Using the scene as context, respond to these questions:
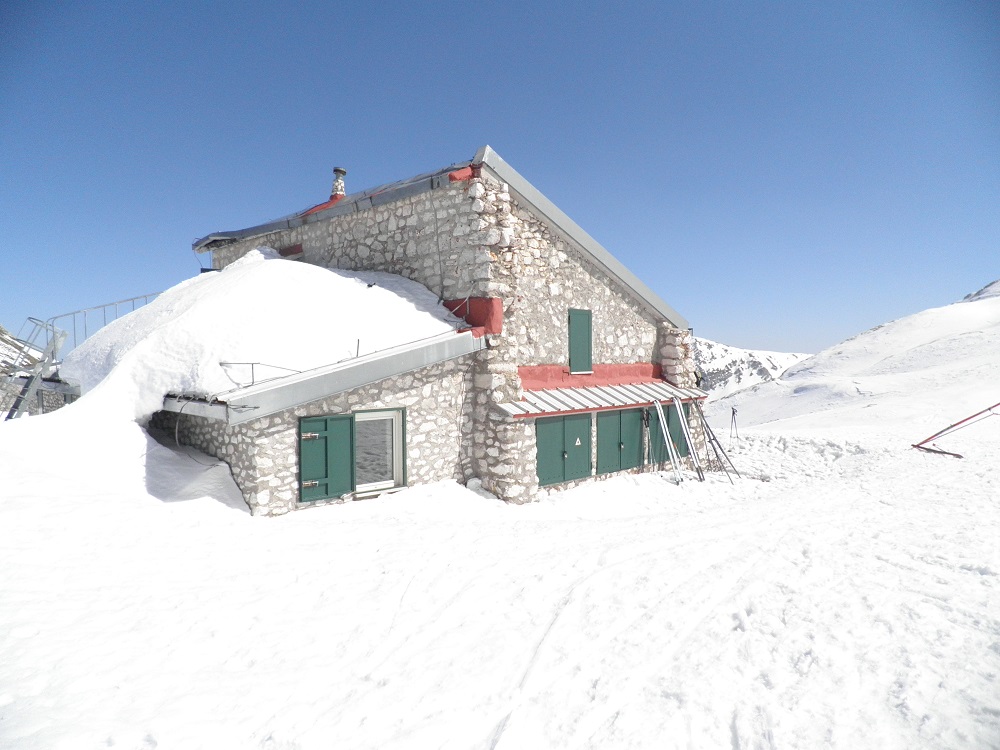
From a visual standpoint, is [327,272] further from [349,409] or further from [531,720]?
[531,720]

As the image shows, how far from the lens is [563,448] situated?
11.0 metres

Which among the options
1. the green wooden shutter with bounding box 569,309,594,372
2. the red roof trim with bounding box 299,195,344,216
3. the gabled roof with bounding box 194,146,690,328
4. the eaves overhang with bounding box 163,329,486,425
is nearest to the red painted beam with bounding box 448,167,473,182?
the gabled roof with bounding box 194,146,690,328

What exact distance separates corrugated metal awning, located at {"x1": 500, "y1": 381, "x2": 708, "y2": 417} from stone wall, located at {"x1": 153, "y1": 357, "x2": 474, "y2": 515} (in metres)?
1.07

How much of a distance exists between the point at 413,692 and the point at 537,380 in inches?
306

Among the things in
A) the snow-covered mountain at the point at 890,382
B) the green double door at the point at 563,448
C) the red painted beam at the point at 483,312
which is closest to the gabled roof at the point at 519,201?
the red painted beam at the point at 483,312

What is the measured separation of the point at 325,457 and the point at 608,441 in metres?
6.57

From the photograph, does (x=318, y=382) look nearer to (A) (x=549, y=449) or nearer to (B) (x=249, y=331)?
(B) (x=249, y=331)

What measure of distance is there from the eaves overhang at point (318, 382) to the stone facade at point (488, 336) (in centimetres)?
40

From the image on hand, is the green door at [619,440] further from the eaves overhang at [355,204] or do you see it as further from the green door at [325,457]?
the eaves overhang at [355,204]

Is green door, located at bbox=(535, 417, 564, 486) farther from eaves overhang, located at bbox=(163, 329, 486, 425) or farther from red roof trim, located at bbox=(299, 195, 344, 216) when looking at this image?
red roof trim, located at bbox=(299, 195, 344, 216)


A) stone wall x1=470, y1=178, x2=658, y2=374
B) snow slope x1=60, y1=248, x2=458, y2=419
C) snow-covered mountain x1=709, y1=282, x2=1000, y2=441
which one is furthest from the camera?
snow-covered mountain x1=709, y1=282, x2=1000, y2=441

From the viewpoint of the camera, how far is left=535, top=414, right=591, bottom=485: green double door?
34.8 ft

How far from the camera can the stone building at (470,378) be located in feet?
25.9

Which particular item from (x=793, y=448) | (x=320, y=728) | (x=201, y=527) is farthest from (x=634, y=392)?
(x=320, y=728)
